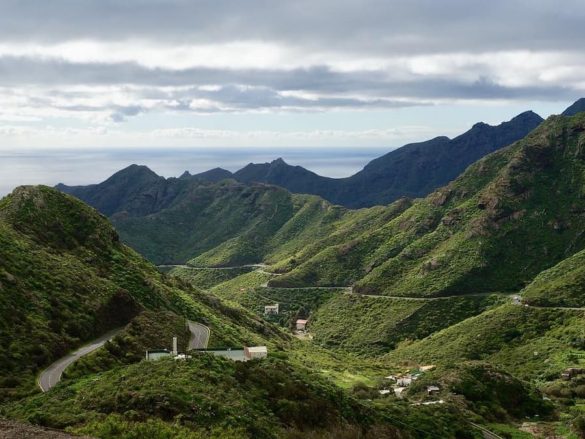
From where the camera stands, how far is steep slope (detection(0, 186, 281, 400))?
143 feet

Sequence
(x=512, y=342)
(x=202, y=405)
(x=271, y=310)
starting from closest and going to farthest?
1. (x=202, y=405)
2. (x=512, y=342)
3. (x=271, y=310)

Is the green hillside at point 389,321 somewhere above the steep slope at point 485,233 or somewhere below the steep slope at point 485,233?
below

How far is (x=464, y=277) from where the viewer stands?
4210 inches

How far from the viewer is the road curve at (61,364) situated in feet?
128

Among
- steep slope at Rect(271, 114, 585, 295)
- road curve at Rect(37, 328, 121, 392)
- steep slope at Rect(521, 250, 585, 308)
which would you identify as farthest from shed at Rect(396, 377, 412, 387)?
steep slope at Rect(271, 114, 585, 295)

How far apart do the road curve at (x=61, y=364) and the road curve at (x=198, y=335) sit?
22.2 feet

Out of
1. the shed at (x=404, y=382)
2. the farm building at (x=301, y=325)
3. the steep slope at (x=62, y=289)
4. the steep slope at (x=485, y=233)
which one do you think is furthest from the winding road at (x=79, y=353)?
the steep slope at (x=485, y=233)

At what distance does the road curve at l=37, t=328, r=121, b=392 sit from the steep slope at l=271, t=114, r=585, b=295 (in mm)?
68985

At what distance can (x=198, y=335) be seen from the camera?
188 ft

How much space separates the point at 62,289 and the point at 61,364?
10909 mm

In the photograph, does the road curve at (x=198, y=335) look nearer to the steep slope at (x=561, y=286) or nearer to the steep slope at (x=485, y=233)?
the steep slope at (x=561, y=286)

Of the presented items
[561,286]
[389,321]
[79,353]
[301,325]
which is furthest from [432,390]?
[301,325]

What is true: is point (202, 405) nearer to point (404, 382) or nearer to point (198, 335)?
point (198, 335)

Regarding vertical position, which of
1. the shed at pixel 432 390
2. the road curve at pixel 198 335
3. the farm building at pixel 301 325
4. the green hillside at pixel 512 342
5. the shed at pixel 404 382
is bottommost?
the farm building at pixel 301 325
